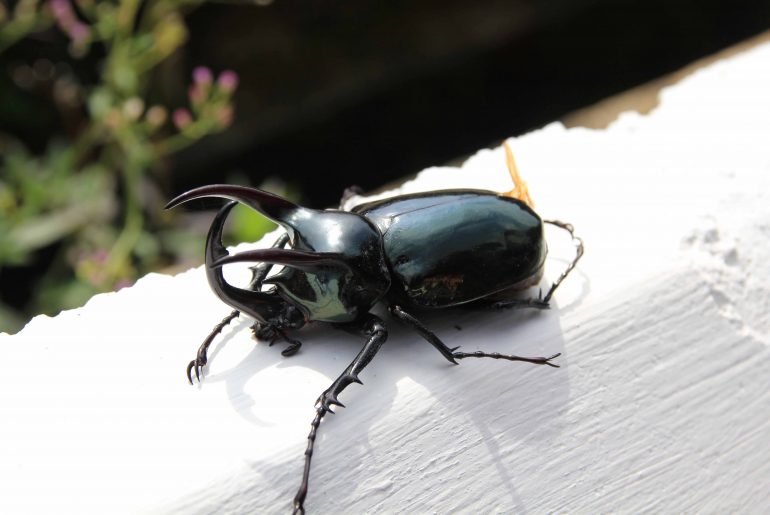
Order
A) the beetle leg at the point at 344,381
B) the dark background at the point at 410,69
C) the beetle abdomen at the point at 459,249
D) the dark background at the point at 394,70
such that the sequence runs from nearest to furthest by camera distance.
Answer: the beetle leg at the point at 344,381
the beetle abdomen at the point at 459,249
the dark background at the point at 394,70
the dark background at the point at 410,69

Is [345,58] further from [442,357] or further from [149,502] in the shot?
[149,502]

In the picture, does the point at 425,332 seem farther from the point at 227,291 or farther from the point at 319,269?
the point at 227,291

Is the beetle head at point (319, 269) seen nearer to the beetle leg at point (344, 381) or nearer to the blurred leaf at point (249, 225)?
the beetle leg at point (344, 381)

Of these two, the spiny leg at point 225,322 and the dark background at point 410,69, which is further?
the dark background at point 410,69

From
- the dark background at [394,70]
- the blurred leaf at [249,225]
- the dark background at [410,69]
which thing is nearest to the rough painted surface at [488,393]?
the blurred leaf at [249,225]

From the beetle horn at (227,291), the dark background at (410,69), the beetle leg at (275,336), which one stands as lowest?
the dark background at (410,69)

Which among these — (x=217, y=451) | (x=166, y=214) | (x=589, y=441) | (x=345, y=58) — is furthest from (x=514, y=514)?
(x=345, y=58)

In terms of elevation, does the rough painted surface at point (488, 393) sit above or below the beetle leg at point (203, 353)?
below
